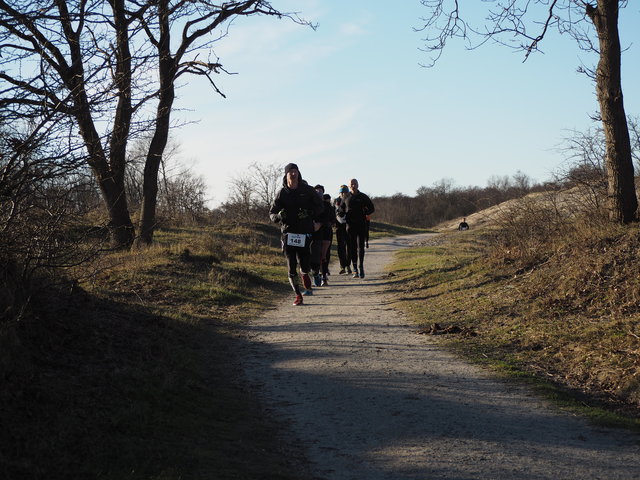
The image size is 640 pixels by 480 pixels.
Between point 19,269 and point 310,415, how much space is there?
2.95 metres

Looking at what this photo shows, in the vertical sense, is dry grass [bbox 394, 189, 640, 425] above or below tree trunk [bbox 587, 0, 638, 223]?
below

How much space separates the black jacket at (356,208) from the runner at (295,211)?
3855 millimetres

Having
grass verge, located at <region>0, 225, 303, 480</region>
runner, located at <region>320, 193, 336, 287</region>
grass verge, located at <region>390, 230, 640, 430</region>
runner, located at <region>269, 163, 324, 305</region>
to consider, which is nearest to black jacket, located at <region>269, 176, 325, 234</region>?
runner, located at <region>269, 163, 324, 305</region>

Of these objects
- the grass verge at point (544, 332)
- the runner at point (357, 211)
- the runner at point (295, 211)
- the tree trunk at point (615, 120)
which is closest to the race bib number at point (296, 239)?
the runner at point (295, 211)

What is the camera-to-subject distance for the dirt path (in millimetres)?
4293

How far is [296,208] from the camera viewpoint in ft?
38.8

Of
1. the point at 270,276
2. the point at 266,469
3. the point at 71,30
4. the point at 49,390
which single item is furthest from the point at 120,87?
the point at 270,276

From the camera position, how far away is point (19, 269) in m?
5.95

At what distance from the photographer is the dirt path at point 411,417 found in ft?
14.1

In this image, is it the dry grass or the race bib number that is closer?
the dry grass

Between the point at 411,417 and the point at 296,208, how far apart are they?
22.6ft

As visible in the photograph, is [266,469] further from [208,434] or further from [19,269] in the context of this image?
[19,269]

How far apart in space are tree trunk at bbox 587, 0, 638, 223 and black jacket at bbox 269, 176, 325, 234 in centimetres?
510

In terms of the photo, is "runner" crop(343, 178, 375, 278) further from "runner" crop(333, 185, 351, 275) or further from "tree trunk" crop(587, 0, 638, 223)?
"tree trunk" crop(587, 0, 638, 223)
